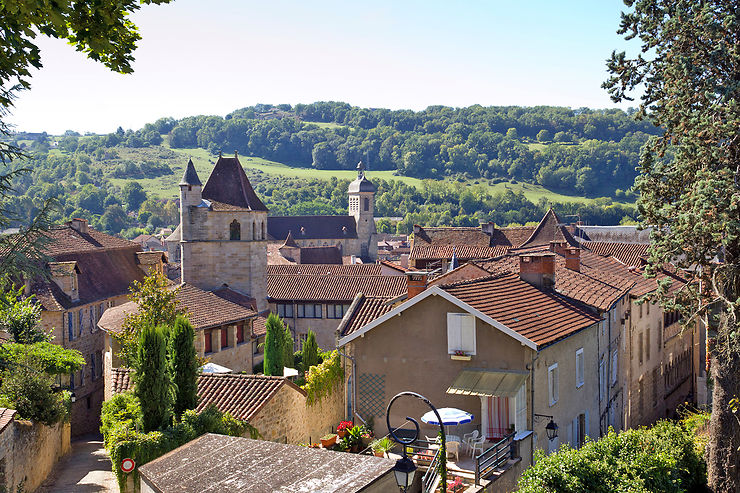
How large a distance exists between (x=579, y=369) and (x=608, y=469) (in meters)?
7.75

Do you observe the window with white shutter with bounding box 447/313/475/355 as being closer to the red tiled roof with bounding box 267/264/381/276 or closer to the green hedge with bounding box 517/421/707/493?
the green hedge with bounding box 517/421/707/493

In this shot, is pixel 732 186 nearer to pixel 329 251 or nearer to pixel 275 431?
pixel 275 431

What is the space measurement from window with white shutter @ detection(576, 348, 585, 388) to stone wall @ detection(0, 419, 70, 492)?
15.2m

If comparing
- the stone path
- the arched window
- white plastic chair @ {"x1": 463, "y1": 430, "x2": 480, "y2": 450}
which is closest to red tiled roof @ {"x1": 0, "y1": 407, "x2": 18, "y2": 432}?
the stone path

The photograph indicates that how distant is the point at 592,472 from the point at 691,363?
2767cm

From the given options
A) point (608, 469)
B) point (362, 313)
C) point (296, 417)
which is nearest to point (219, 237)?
point (362, 313)

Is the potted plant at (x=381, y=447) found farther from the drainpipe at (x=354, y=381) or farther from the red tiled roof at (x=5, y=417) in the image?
the red tiled roof at (x=5, y=417)

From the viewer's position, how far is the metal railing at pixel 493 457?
17047mm

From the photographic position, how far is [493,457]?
1781 cm

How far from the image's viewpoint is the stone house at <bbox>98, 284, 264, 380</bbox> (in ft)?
102

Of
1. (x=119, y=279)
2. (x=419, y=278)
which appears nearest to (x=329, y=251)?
(x=119, y=279)

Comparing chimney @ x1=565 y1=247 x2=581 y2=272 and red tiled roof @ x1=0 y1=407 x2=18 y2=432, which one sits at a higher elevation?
chimney @ x1=565 y1=247 x2=581 y2=272

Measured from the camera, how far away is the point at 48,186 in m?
174

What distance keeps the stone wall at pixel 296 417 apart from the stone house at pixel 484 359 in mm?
1482
